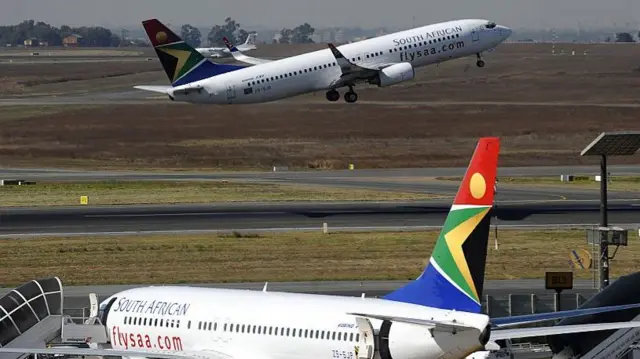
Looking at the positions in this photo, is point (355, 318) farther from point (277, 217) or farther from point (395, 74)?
point (395, 74)

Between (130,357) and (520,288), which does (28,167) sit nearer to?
(520,288)

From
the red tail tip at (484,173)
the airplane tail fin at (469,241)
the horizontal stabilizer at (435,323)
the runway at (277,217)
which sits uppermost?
the red tail tip at (484,173)

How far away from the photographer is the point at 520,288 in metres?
59.4

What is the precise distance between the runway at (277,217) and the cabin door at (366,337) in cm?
4448

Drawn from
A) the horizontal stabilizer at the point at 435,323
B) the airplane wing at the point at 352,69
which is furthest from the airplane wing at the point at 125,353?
the airplane wing at the point at 352,69

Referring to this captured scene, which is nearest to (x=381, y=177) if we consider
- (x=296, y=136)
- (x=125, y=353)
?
(x=296, y=136)

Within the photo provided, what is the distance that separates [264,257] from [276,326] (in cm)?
3188

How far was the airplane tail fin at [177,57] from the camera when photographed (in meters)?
104

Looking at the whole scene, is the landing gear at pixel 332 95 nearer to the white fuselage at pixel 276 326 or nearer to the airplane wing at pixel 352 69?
the airplane wing at pixel 352 69

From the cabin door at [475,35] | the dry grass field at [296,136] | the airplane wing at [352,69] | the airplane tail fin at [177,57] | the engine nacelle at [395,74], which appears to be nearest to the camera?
the engine nacelle at [395,74]

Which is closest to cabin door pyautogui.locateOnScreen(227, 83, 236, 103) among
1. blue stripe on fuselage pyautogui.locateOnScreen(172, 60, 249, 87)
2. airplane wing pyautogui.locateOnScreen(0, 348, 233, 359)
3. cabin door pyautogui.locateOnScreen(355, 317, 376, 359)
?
blue stripe on fuselage pyautogui.locateOnScreen(172, 60, 249, 87)

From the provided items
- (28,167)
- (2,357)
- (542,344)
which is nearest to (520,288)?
(542,344)

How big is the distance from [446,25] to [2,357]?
7732 centimetres

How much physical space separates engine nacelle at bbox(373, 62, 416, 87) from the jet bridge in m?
66.4
